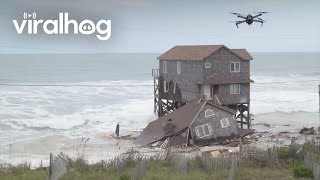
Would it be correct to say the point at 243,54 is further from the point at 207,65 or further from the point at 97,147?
the point at 97,147

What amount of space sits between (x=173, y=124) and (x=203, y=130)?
79.8 inches

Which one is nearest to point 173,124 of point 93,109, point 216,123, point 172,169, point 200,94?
point 216,123

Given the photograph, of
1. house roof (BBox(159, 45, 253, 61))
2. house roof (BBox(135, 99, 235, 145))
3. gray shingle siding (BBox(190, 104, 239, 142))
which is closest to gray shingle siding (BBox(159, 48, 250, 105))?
house roof (BBox(159, 45, 253, 61))

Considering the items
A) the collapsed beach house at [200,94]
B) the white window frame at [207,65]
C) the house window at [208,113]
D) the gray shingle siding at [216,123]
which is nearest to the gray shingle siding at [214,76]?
the collapsed beach house at [200,94]

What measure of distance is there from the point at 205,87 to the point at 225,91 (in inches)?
72.7

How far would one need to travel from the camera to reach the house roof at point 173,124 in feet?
112

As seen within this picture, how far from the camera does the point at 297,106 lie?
205 feet

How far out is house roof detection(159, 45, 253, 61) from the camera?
3834 cm

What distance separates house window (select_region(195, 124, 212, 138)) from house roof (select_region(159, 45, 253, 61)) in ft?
18.7

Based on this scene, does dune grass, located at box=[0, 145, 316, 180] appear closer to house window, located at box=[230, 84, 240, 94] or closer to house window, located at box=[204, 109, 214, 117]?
house window, located at box=[204, 109, 214, 117]

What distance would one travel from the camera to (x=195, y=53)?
39.3 m

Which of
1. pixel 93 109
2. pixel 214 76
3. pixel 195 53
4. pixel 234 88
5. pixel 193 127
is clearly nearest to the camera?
pixel 193 127

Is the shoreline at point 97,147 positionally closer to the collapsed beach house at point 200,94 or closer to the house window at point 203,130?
the house window at point 203,130

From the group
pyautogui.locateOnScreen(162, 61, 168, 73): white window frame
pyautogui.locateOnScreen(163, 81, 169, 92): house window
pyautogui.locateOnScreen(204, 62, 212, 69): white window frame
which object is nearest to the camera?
pyautogui.locateOnScreen(204, 62, 212, 69): white window frame
